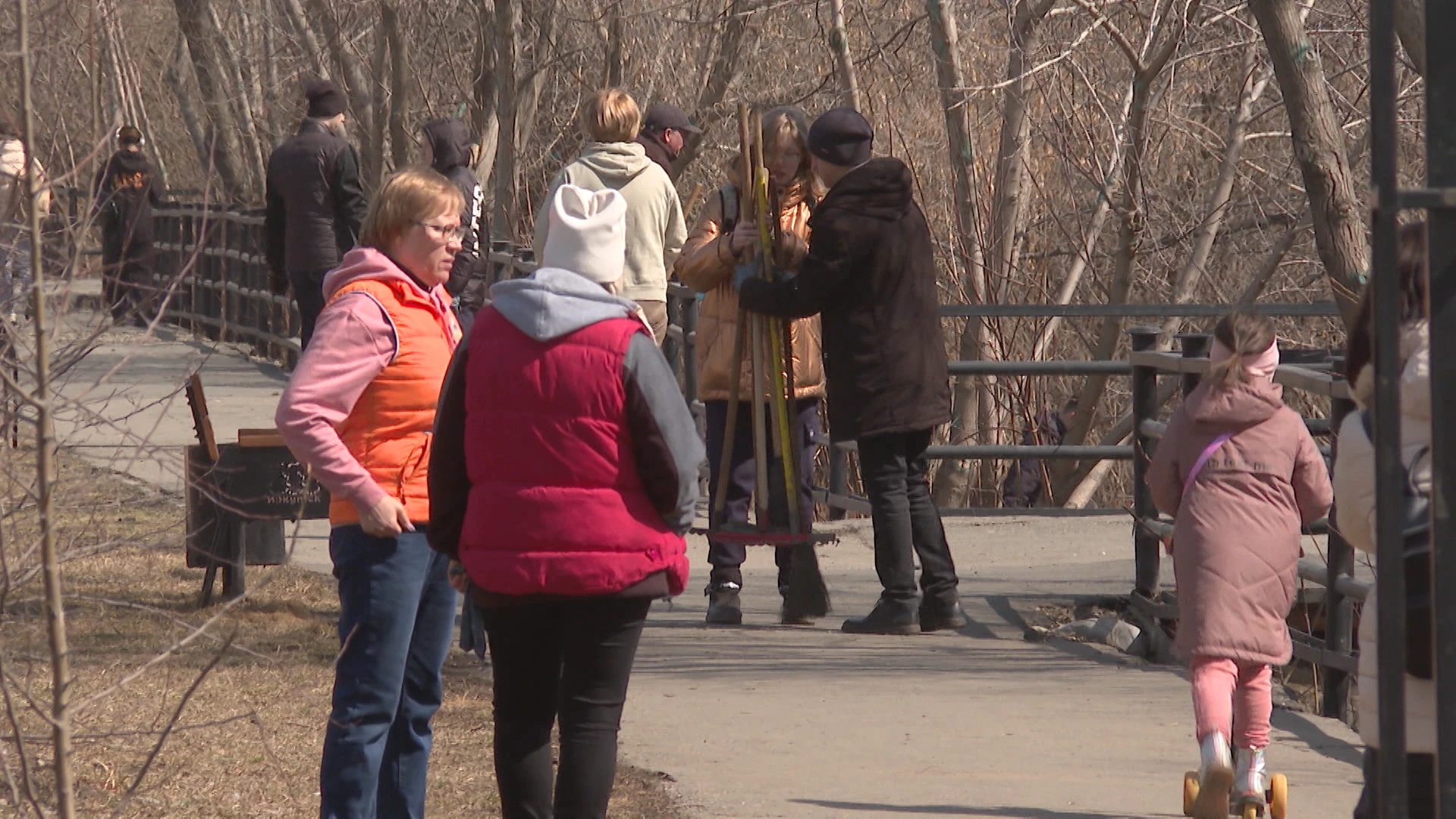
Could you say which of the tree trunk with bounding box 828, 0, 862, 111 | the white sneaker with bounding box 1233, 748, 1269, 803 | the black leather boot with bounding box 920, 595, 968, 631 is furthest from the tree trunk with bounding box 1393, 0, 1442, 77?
the tree trunk with bounding box 828, 0, 862, 111

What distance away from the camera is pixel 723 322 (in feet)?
24.0

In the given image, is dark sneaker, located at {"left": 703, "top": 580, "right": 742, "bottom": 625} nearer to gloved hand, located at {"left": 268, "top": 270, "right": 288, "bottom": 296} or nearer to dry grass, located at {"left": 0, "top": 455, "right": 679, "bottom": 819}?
dry grass, located at {"left": 0, "top": 455, "right": 679, "bottom": 819}

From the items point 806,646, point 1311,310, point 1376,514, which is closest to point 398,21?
point 1311,310

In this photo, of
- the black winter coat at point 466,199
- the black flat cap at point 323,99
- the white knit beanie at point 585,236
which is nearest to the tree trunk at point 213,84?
the black flat cap at point 323,99

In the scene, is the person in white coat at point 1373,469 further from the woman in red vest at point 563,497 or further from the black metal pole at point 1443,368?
the woman in red vest at point 563,497

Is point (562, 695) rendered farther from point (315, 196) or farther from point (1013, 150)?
point (1013, 150)

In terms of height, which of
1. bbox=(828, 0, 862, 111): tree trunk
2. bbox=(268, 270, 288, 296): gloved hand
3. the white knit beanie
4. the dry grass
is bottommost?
the dry grass

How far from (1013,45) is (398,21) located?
19.4ft

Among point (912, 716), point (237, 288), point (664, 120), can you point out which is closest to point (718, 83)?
point (237, 288)

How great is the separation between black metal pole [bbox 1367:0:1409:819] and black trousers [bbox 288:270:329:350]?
913cm

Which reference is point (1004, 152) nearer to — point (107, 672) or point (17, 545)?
point (107, 672)

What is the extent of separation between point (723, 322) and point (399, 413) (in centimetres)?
314

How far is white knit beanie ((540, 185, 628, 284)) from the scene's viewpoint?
160 inches

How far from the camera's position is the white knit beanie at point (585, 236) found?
13.3 ft
